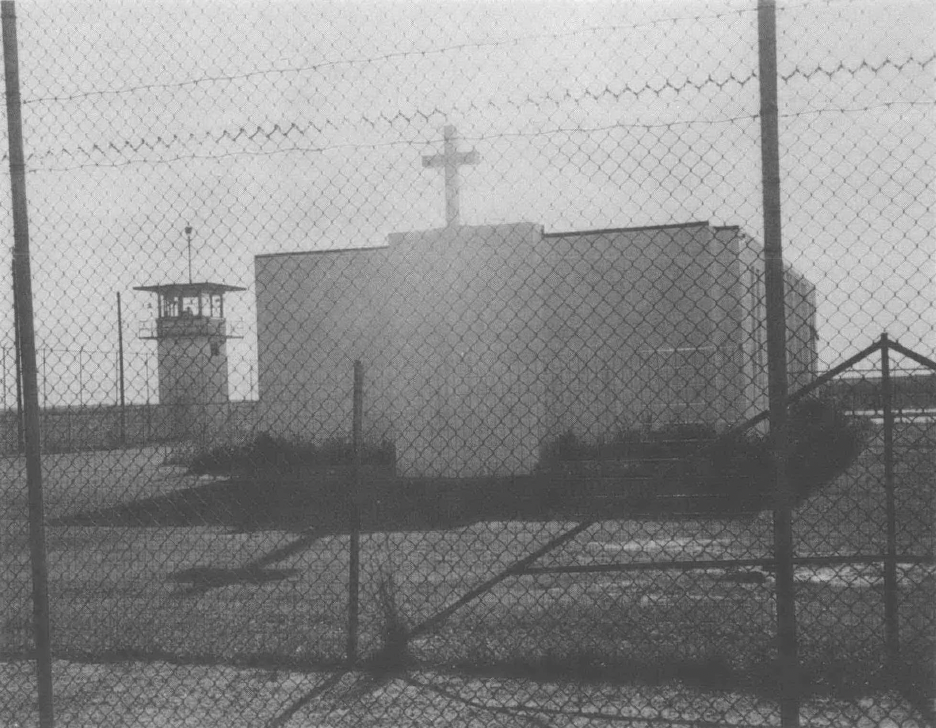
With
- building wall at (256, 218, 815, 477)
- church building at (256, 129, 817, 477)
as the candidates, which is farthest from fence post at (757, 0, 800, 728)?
building wall at (256, 218, 815, 477)

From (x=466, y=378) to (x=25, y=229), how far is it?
11.9 m

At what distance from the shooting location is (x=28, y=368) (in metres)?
4.25

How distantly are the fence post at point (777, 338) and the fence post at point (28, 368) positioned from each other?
3228 mm

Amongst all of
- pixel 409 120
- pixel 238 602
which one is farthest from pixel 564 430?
pixel 409 120

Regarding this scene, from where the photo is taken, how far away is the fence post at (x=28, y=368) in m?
4.16

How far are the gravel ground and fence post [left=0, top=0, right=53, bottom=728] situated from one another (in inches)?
23.2

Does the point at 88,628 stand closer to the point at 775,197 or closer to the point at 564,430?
the point at 775,197

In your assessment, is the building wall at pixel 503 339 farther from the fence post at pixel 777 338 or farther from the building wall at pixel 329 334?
the fence post at pixel 777 338

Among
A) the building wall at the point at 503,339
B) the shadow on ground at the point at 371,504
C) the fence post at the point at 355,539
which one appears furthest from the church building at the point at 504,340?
the fence post at the point at 355,539

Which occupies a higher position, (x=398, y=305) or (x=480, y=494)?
(x=398, y=305)

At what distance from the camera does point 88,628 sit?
627 cm

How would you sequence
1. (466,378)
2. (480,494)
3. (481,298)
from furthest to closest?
(481,298)
(466,378)
(480,494)

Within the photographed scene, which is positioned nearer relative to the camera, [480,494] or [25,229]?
[25,229]

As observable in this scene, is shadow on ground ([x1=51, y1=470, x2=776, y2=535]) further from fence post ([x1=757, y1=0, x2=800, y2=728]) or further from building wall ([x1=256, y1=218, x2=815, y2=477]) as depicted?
fence post ([x1=757, y1=0, x2=800, y2=728])
